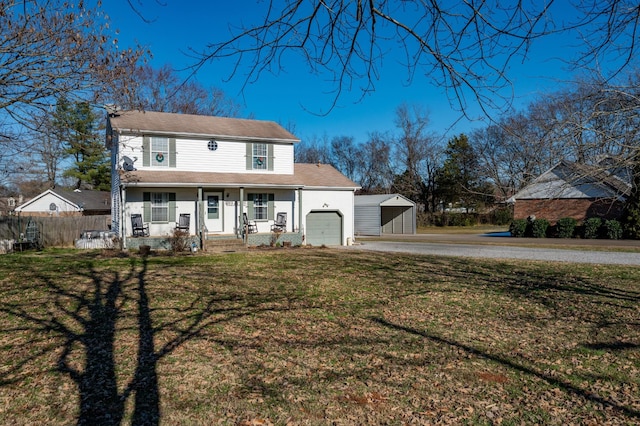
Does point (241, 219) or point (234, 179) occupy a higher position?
point (234, 179)

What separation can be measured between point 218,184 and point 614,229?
20.6 metres

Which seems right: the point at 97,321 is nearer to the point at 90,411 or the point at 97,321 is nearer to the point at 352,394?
the point at 90,411

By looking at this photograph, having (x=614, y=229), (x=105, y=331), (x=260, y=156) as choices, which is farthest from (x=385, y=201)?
(x=105, y=331)

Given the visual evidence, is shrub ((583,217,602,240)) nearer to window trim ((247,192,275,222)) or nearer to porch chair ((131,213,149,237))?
window trim ((247,192,275,222))

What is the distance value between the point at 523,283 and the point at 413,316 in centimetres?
458

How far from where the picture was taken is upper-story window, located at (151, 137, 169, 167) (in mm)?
18734

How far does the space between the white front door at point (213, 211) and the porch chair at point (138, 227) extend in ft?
8.56

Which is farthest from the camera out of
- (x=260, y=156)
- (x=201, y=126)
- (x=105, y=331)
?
(x=260, y=156)

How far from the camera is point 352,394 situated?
4.22m

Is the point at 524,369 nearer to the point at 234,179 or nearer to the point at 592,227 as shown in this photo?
the point at 234,179

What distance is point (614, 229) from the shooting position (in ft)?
75.8

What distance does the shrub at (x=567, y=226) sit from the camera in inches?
981

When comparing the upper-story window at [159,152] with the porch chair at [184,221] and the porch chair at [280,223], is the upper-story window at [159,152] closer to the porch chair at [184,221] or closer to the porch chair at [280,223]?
the porch chair at [184,221]

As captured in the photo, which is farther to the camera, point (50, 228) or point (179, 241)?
point (50, 228)
